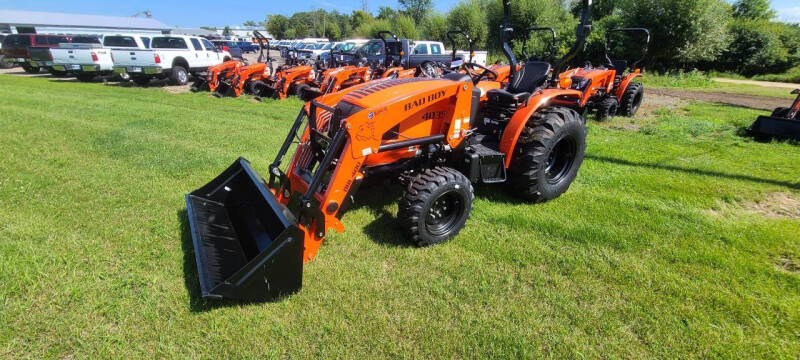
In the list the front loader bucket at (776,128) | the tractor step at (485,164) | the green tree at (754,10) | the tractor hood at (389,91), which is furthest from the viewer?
the green tree at (754,10)

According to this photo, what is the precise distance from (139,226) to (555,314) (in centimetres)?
367

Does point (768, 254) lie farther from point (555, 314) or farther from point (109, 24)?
point (109, 24)

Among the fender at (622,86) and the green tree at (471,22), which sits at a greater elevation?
the green tree at (471,22)

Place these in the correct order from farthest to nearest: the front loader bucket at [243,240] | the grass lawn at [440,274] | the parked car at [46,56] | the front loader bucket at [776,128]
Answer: the parked car at [46,56], the front loader bucket at [776,128], the front loader bucket at [243,240], the grass lawn at [440,274]

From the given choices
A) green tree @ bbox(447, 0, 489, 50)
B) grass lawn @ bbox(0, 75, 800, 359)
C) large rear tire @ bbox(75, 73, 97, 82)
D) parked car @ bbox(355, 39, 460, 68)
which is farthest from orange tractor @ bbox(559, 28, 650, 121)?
green tree @ bbox(447, 0, 489, 50)

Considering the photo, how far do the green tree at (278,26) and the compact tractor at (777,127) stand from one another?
100 metres

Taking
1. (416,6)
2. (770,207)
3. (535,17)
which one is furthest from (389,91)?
(416,6)

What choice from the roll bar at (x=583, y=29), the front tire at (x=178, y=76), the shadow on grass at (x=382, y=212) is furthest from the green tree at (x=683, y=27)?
the front tire at (x=178, y=76)

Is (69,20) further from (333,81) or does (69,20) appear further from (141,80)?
(333,81)

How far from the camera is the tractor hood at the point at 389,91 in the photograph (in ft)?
10.5

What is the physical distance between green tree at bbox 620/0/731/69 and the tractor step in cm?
2202

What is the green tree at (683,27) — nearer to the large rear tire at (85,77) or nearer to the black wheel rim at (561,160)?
the black wheel rim at (561,160)

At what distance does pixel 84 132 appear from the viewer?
689cm

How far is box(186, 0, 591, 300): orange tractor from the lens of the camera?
278cm
